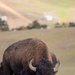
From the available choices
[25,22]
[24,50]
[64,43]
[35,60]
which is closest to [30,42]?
[24,50]

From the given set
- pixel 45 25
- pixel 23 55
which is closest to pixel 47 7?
pixel 45 25

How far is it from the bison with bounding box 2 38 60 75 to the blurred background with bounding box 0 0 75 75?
7960mm

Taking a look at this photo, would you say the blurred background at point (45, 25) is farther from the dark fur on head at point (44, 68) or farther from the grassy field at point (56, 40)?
the dark fur on head at point (44, 68)

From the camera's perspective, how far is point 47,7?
14800 centimetres

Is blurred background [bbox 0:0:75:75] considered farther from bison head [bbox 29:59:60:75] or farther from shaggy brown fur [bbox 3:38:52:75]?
bison head [bbox 29:59:60:75]

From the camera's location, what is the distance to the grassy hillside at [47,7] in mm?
132663

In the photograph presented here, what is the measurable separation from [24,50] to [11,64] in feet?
3.14

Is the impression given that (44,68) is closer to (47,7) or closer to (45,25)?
(45,25)

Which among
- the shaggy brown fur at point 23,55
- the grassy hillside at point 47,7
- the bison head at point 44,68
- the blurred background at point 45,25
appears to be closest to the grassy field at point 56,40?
the blurred background at point 45,25

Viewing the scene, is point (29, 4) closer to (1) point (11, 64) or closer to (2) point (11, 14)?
(2) point (11, 14)

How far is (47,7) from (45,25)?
6339 centimetres

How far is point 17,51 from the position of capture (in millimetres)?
18953

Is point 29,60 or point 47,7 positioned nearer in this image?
→ point 29,60

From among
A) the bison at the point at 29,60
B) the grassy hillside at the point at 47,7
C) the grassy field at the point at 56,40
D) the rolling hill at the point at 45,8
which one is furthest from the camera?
the grassy hillside at the point at 47,7
